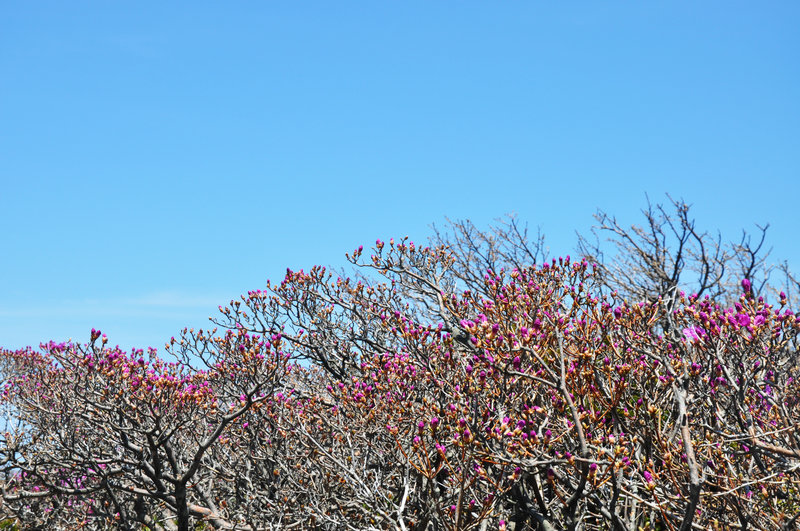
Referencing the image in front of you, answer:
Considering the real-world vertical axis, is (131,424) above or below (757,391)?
above

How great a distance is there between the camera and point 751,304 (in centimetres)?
542

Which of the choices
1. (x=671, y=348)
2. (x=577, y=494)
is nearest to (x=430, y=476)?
(x=577, y=494)

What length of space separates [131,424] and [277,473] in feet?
6.72

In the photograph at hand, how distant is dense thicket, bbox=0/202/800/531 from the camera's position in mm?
5176

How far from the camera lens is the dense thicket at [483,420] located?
5.18 metres

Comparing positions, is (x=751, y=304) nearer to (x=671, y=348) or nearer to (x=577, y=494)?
(x=671, y=348)

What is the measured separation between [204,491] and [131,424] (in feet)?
5.88

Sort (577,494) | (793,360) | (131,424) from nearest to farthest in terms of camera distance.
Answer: (793,360) < (577,494) < (131,424)

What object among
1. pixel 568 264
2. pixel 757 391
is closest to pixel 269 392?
pixel 568 264

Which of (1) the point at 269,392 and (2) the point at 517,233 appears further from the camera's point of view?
(2) the point at 517,233

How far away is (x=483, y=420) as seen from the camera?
19.2 feet

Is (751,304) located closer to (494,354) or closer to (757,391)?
(757,391)

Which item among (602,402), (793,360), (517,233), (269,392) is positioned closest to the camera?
(793,360)

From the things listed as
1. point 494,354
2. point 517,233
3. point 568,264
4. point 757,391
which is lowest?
point 757,391
